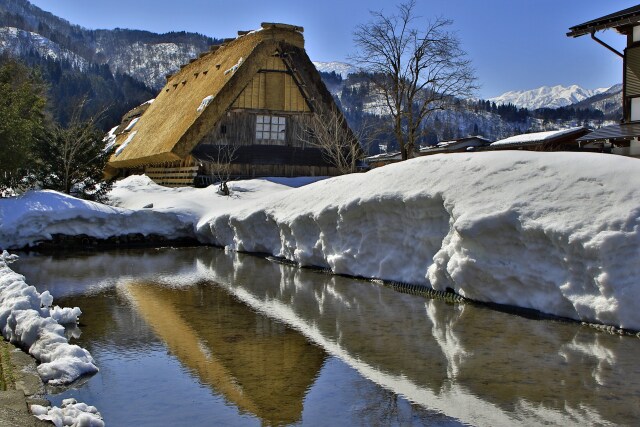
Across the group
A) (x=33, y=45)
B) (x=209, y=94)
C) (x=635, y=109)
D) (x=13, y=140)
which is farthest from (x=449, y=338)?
(x=33, y=45)

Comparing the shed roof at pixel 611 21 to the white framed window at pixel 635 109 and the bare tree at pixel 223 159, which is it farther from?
the bare tree at pixel 223 159

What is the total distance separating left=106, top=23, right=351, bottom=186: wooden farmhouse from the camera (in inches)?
1018

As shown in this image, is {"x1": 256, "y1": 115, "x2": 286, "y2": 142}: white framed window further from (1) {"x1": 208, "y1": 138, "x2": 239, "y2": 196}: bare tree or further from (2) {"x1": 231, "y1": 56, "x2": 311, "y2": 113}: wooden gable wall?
(1) {"x1": 208, "y1": 138, "x2": 239, "y2": 196}: bare tree

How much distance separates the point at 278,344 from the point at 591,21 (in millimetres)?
15462

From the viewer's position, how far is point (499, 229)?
10.2m

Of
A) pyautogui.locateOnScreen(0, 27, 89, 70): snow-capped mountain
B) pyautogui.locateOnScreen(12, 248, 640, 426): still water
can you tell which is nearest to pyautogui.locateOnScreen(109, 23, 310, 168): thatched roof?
pyautogui.locateOnScreen(12, 248, 640, 426): still water

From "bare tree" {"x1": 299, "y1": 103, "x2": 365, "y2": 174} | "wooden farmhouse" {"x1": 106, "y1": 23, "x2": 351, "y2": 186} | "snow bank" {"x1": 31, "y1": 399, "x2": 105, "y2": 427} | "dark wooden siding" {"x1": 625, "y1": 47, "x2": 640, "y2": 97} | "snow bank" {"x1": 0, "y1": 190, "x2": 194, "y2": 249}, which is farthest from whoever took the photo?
"bare tree" {"x1": 299, "y1": 103, "x2": 365, "y2": 174}

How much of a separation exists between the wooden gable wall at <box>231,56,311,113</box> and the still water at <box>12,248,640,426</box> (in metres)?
16.0

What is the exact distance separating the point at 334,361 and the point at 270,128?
837 inches

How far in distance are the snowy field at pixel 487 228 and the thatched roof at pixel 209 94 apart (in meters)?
8.40

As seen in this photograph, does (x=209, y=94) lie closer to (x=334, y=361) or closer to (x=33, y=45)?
(x=334, y=361)

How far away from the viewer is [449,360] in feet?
24.0

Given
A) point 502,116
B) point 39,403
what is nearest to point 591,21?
point 39,403

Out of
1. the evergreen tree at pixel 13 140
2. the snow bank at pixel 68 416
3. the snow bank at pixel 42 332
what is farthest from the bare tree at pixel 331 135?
the snow bank at pixel 68 416
